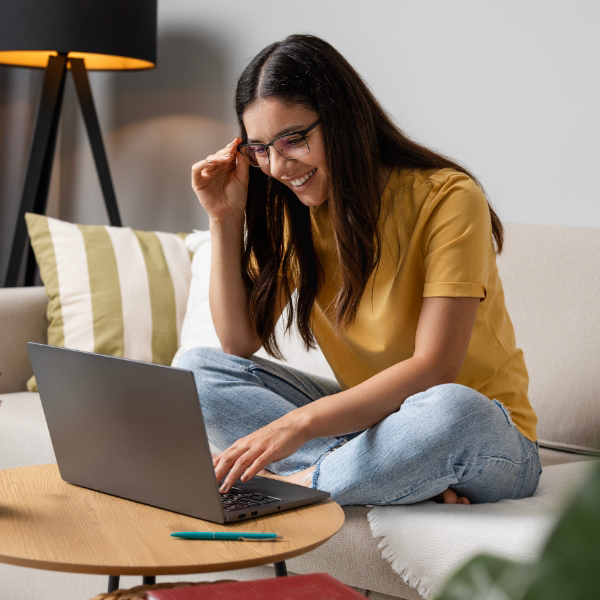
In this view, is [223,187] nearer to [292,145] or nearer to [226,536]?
[292,145]

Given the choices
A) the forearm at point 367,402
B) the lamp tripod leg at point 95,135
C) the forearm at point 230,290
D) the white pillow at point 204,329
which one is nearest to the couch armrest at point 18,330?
the white pillow at point 204,329

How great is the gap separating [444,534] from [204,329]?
96cm

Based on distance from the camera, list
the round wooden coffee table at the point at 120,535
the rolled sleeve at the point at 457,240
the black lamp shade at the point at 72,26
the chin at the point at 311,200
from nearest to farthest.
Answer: the round wooden coffee table at the point at 120,535 → the rolled sleeve at the point at 457,240 → the chin at the point at 311,200 → the black lamp shade at the point at 72,26

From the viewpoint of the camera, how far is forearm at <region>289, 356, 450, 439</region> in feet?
3.33

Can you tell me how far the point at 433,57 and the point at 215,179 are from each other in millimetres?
830

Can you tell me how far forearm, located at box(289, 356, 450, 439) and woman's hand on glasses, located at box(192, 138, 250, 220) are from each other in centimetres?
46

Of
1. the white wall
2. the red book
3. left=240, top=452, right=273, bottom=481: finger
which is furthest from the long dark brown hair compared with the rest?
the red book

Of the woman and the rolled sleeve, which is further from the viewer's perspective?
the rolled sleeve

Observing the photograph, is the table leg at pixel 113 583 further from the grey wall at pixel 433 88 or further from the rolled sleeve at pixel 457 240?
the grey wall at pixel 433 88

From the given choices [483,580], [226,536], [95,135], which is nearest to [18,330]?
[95,135]

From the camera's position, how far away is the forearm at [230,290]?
1374 mm

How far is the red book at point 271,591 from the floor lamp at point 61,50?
196cm

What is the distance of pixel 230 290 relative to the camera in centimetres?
139

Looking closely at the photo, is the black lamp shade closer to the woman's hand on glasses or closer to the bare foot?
the woman's hand on glasses
